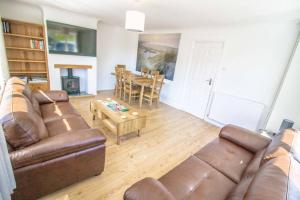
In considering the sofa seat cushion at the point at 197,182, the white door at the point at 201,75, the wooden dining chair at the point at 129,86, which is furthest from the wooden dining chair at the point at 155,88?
the sofa seat cushion at the point at 197,182

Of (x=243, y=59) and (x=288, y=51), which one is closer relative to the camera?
(x=288, y=51)

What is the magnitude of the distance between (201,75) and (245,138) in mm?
2337

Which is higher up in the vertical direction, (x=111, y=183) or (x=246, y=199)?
(x=246, y=199)

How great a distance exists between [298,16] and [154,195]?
3276mm

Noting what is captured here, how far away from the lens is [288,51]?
101 inches

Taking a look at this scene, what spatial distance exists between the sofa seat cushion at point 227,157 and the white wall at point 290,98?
138 centimetres

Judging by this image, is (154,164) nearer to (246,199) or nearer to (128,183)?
(128,183)

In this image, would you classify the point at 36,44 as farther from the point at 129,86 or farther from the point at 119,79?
the point at 129,86

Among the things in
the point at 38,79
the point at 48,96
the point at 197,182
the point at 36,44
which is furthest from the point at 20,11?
the point at 197,182

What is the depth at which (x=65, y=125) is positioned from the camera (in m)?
1.96

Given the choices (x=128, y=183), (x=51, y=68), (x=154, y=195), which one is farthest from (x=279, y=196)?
(x=51, y=68)

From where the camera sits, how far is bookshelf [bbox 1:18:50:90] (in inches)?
131

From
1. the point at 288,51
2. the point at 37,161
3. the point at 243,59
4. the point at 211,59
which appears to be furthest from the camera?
the point at 211,59

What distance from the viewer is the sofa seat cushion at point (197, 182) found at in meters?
1.16
